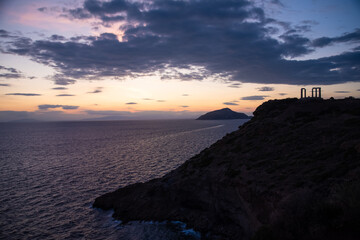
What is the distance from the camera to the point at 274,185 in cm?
2188

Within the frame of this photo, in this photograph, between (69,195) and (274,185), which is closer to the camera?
(274,185)

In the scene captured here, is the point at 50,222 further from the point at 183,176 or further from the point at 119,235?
the point at 183,176

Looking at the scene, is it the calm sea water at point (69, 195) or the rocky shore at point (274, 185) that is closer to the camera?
the rocky shore at point (274, 185)

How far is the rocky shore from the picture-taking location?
12.8 m

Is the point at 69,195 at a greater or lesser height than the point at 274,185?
lesser

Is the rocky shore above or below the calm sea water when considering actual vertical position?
above

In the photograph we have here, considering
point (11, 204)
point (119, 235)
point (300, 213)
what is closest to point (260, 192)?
point (300, 213)

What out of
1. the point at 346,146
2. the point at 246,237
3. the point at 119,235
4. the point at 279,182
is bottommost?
the point at 119,235

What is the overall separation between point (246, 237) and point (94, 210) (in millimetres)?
22219

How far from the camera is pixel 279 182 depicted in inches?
867

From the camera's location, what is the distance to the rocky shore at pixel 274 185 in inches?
504

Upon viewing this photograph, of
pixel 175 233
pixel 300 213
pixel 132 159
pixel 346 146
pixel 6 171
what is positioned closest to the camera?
pixel 300 213

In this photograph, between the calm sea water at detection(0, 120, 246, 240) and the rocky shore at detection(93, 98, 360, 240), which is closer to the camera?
the rocky shore at detection(93, 98, 360, 240)

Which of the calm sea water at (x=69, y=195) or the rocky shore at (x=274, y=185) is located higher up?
the rocky shore at (x=274, y=185)
